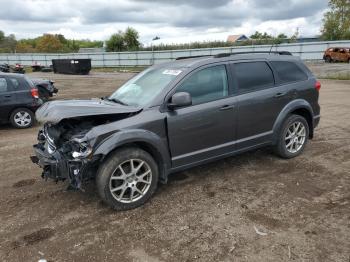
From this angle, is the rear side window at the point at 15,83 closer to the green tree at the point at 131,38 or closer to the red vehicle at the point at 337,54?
the red vehicle at the point at 337,54

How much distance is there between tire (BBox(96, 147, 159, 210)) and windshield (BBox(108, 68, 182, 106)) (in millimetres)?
736

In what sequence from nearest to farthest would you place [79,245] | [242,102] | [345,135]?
[79,245], [242,102], [345,135]

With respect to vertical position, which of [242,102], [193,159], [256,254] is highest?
[242,102]

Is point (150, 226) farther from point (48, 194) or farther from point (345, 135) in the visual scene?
point (345, 135)

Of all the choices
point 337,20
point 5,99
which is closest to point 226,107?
point 5,99

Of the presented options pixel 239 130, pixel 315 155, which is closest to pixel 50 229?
pixel 239 130

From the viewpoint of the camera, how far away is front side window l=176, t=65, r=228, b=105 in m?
4.56

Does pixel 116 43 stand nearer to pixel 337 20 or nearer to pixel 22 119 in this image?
pixel 337 20

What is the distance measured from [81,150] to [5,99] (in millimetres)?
6376

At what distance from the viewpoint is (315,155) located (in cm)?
592

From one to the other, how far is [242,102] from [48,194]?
298 cm

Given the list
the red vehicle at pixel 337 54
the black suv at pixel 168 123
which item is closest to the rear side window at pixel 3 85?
the black suv at pixel 168 123

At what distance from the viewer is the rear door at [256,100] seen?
498 cm

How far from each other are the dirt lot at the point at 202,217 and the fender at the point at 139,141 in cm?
47
